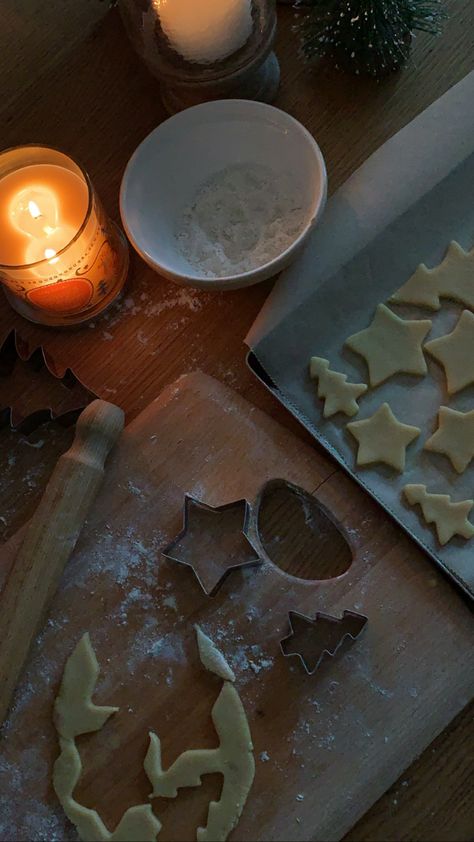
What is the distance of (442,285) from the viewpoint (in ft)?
3.01

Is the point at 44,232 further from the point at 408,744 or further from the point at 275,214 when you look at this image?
the point at 408,744

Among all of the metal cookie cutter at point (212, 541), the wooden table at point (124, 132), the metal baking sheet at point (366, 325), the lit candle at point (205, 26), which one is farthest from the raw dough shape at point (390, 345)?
the lit candle at point (205, 26)

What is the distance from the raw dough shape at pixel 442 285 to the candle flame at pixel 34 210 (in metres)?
0.40

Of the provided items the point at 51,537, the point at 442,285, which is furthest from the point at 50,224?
the point at 442,285

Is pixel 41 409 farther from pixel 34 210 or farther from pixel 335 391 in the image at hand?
pixel 335 391

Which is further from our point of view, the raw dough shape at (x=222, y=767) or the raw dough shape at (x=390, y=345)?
the raw dough shape at (x=390, y=345)

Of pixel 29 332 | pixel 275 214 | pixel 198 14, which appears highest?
pixel 198 14

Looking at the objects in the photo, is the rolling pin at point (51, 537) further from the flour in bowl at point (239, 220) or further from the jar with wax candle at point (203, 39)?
the jar with wax candle at point (203, 39)

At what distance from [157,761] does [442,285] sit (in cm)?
59

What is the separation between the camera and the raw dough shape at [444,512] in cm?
84

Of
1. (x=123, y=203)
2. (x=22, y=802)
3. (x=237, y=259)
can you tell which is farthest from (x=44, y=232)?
(x=22, y=802)

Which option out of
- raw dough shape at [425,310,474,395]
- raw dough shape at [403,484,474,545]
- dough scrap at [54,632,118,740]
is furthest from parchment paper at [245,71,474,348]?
dough scrap at [54,632,118,740]

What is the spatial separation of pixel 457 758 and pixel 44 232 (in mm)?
690

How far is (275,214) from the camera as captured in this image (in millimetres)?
904
